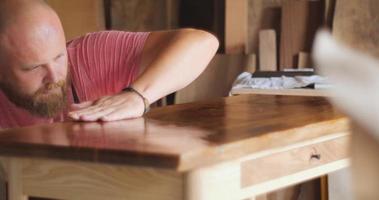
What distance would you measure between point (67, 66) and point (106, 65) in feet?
0.47

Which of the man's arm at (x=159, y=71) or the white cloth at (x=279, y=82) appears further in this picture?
the white cloth at (x=279, y=82)

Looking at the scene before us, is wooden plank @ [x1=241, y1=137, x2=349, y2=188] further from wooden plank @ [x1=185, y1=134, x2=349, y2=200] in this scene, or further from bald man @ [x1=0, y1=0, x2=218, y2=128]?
bald man @ [x1=0, y1=0, x2=218, y2=128]

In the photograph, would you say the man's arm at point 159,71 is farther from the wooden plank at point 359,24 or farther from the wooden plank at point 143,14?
the wooden plank at point 143,14

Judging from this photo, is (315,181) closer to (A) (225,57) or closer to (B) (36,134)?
(A) (225,57)

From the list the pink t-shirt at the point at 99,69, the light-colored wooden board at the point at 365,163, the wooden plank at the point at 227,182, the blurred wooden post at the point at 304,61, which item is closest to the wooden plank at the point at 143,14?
the blurred wooden post at the point at 304,61

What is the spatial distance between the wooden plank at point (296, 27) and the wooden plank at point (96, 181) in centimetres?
261

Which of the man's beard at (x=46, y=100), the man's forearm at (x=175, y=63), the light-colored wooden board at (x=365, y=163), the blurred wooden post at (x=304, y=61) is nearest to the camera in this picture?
the light-colored wooden board at (x=365, y=163)

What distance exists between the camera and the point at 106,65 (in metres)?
1.86

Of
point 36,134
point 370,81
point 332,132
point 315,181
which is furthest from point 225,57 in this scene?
point 370,81

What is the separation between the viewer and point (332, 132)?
145cm

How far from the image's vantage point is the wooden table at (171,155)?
1048 millimetres

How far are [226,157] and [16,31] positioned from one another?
84cm

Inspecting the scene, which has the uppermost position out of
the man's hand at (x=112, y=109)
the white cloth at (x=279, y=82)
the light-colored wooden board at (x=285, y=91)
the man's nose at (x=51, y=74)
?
the man's nose at (x=51, y=74)

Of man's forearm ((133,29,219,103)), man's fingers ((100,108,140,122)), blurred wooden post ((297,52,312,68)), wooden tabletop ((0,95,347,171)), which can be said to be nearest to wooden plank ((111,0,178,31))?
blurred wooden post ((297,52,312,68))
